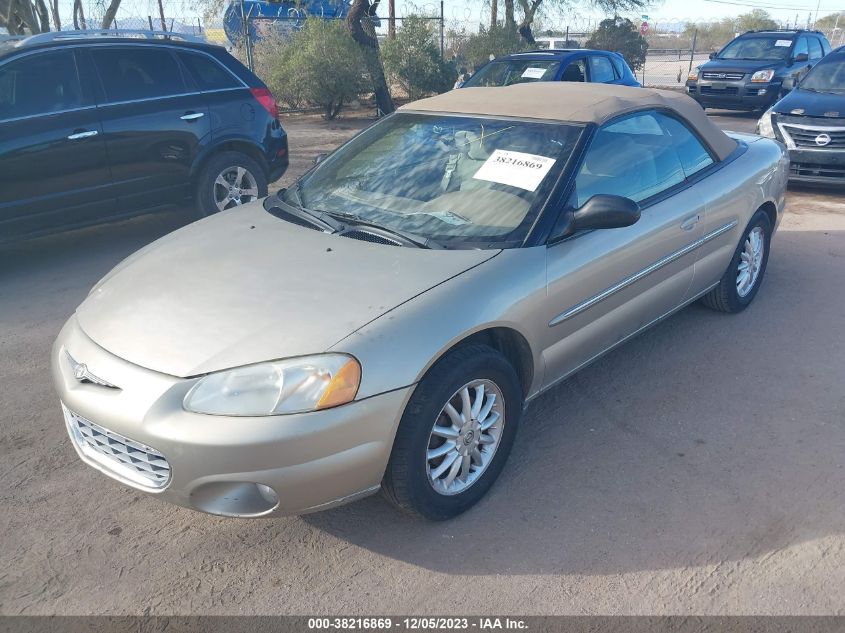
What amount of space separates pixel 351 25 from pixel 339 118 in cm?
185

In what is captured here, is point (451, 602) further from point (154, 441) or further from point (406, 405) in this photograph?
point (154, 441)

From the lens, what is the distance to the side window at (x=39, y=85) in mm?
5672

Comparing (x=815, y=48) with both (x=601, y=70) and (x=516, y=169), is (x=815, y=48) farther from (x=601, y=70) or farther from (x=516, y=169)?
(x=516, y=169)

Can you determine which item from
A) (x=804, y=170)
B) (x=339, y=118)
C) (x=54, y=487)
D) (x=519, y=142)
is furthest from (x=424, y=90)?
(x=54, y=487)

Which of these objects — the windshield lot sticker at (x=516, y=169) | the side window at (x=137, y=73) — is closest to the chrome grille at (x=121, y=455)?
the windshield lot sticker at (x=516, y=169)

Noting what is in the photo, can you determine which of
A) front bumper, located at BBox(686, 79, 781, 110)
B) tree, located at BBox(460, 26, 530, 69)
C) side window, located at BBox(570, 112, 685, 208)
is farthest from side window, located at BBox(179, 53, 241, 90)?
tree, located at BBox(460, 26, 530, 69)

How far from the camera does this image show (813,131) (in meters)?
8.41

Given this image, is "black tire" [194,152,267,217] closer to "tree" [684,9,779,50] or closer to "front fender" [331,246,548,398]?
"front fender" [331,246,548,398]

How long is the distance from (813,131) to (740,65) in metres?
7.66

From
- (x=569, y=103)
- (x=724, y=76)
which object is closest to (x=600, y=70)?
(x=724, y=76)

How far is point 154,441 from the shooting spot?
8.21ft

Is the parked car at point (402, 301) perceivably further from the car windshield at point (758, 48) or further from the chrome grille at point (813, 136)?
the car windshield at point (758, 48)

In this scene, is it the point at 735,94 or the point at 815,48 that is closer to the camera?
the point at 735,94

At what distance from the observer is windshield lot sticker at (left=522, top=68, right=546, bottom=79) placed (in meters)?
11.0
